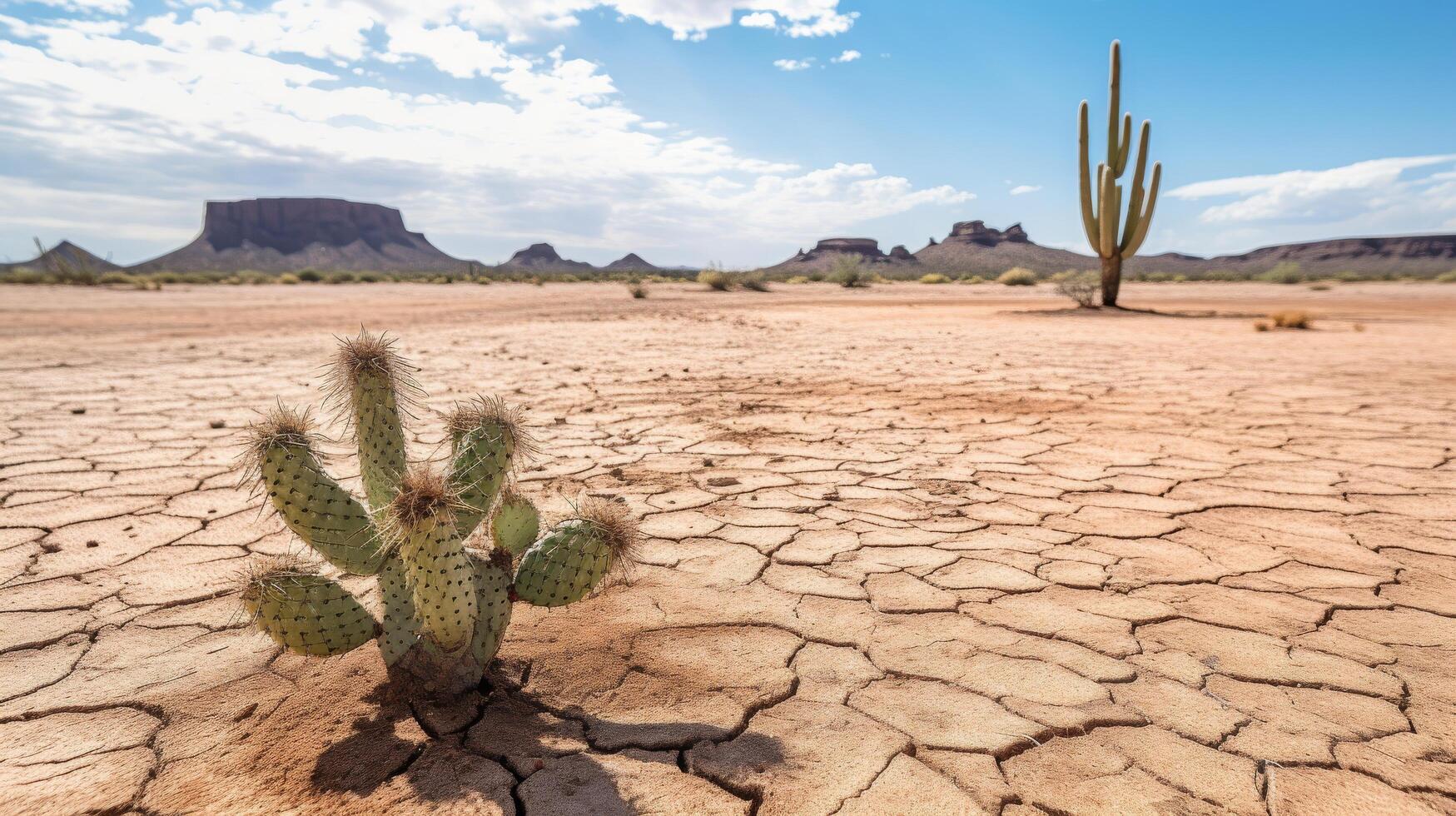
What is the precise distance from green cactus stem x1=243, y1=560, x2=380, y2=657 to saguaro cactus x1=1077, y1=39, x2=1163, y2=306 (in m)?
11.1

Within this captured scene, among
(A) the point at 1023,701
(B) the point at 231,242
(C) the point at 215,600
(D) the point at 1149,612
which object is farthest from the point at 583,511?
(B) the point at 231,242

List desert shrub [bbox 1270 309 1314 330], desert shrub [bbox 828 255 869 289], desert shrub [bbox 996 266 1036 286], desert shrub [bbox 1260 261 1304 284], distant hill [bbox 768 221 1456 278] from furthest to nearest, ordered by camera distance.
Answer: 1. distant hill [bbox 768 221 1456 278]
2. desert shrub [bbox 1260 261 1304 284]
3. desert shrub [bbox 996 266 1036 286]
4. desert shrub [bbox 828 255 869 289]
5. desert shrub [bbox 1270 309 1314 330]

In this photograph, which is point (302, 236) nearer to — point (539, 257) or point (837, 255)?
point (539, 257)

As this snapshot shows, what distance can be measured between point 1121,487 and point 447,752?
243 centimetres

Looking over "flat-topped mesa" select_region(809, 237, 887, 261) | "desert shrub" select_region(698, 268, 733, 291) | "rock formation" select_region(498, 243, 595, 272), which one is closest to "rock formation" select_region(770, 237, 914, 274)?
"flat-topped mesa" select_region(809, 237, 887, 261)

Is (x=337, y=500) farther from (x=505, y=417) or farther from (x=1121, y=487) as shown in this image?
(x=1121, y=487)

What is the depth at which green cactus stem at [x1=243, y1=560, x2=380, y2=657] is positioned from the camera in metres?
1.24

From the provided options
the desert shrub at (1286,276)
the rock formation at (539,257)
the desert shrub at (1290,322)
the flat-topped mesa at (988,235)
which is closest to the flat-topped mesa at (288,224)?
the rock formation at (539,257)

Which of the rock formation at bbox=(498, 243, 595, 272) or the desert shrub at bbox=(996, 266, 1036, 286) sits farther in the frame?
the rock formation at bbox=(498, 243, 595, 272)

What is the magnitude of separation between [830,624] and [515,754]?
2.52ft

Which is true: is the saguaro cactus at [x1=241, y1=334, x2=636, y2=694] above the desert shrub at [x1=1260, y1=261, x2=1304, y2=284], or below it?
below

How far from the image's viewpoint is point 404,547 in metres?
1.20

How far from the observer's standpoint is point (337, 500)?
135cm

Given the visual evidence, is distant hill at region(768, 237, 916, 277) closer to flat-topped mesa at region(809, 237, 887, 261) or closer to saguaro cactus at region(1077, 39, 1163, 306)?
flat-topped mesa at region(809, 237, 887, 261)
